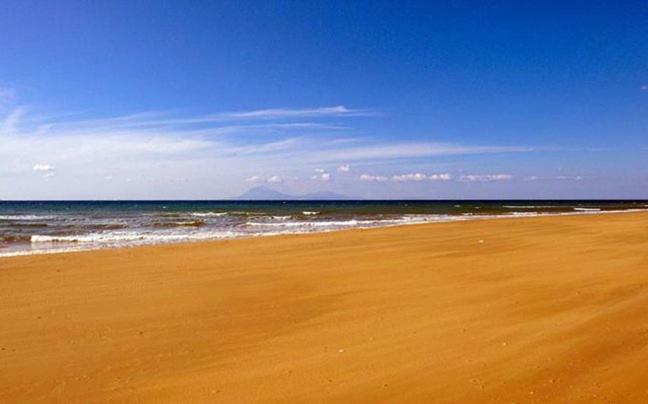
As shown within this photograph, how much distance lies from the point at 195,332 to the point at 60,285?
5.17m

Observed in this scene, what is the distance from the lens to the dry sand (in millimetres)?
4578

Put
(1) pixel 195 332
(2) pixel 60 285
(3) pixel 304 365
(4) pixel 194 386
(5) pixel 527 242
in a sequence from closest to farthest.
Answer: (4) pixel 194 386, (3) pixel 304 365, (1) pixel 195 332, (2) pixel 60 285, (5) pixel 527 242

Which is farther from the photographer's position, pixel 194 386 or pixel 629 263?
pixel 629 263

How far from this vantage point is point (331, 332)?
20.9 feet

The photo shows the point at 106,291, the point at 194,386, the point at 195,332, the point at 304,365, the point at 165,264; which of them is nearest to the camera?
the point at 194,386

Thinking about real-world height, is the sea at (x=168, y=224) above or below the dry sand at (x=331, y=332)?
above

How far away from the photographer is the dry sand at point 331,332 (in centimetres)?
458

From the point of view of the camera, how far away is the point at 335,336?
616 centimetres

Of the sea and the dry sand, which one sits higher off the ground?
the sea

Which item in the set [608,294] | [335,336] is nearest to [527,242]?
[608,294]

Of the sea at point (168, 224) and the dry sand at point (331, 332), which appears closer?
the dry sand at point (331, 332)

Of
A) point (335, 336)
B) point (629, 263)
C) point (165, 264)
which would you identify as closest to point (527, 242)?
point (629, 263)

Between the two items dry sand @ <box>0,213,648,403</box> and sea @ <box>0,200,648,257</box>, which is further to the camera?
sea @ <box>0,200,648,257</box>

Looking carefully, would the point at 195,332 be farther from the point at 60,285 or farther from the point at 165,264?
the point at 165,264
